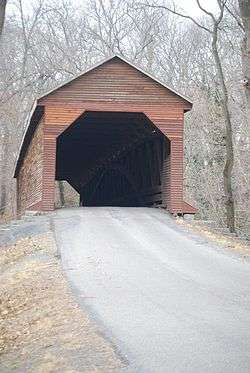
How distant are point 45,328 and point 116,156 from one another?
22898mm

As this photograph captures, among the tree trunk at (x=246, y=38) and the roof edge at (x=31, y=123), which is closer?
the tree trunk at (x=246, y=38)

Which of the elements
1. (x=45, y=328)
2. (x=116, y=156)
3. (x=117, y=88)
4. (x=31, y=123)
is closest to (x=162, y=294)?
(x=45, y=328)

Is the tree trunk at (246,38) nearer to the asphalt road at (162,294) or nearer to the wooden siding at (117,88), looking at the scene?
the asphalt road at (162,294)

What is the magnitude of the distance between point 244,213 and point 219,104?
20.6 feet

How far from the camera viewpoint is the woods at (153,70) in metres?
32.3

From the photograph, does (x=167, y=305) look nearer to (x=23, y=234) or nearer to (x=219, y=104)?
(x=23, y=234)

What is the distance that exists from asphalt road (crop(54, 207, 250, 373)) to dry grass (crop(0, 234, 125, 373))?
Answer: 216mm

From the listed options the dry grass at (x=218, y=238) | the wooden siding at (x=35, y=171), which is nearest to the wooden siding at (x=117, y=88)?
the wooden siding at (x=35, y=171)

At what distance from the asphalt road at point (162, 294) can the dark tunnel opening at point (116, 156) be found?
702 centimetres

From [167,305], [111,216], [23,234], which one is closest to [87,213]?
[111,216]

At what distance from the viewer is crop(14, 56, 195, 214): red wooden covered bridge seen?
785 inches

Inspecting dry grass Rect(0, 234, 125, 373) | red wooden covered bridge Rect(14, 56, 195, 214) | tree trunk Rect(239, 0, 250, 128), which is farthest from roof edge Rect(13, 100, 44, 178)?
tree trunk Rect(239, 0, 250, 128)

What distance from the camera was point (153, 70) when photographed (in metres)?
40.3

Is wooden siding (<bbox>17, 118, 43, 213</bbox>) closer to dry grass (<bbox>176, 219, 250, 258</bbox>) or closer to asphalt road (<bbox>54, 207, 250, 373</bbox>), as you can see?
asphalt road (<bbox>54, 207, 250, 373</bbox>)
